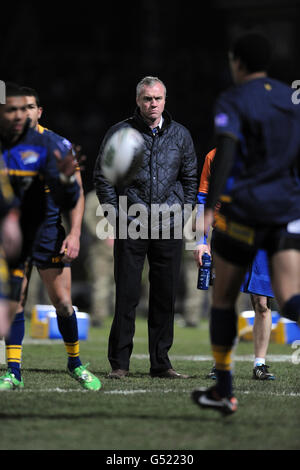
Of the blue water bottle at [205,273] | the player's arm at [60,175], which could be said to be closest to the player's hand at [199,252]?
the blue water bottle at [205,273]

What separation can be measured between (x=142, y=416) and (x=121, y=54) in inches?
730

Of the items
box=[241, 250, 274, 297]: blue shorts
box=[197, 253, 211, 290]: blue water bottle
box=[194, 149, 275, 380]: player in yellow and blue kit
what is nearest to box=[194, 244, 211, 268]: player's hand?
box=[194, 149, 275, 380]: player in yellow and blue kit

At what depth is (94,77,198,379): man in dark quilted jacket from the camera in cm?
815

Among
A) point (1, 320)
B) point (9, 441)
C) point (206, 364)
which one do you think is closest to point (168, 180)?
point (206, 364)

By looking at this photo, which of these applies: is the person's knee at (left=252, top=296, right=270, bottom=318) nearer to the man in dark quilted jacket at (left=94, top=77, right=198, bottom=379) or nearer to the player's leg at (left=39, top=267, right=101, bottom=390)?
the man in dark quilted jacket at (left=94, top=77, right=198, bottom=379)

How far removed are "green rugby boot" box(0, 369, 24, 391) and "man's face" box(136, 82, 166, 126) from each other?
2576 millimetres

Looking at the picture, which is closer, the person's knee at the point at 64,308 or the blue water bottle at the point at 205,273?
the person's knee at the point at 64,308

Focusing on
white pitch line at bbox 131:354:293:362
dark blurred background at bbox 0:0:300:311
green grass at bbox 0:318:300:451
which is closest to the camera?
green grass at bbox 0:318:300:451

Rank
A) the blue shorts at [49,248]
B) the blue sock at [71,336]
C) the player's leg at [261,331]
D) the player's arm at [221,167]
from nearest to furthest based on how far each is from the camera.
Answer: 1. the player's arm at [221,167]
2. the blue shorts at [49,248]
3. the blue sock at [71,336]
4. the player's leg at [261,331]

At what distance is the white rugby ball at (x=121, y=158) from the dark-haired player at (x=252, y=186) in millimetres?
1260

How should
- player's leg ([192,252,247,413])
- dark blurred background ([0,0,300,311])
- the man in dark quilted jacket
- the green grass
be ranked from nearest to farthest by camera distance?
the green grass → player's leg ([192,252,247,413]) → the man in dark quilted jacket → dark blurred background ([0,0,300,311])

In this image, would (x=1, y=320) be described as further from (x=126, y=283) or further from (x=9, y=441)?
(x=126, y=283)

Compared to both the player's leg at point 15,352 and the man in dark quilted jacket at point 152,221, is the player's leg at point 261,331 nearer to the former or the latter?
the man in dark quilted jacket at point 152,221

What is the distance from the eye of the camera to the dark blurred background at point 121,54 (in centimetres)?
2167
